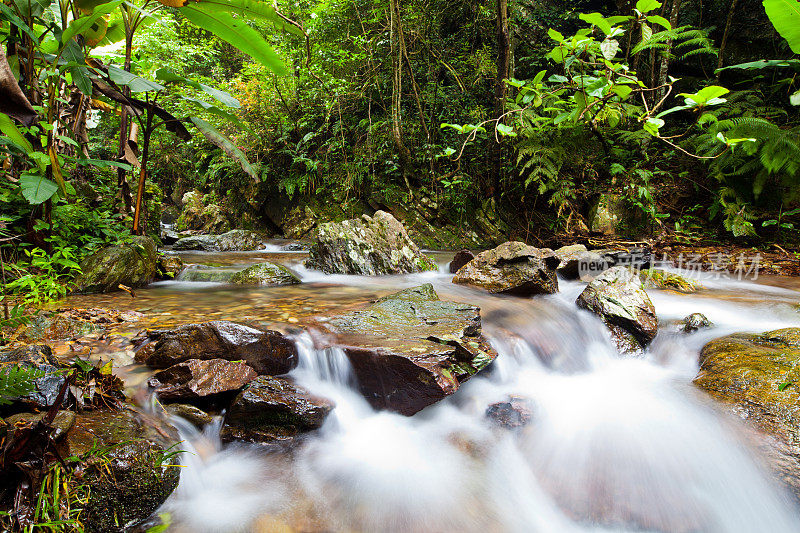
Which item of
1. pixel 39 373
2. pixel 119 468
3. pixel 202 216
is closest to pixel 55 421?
pixel 39 373

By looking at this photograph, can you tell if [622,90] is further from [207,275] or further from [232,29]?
[207,275]

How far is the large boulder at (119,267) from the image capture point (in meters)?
3.84

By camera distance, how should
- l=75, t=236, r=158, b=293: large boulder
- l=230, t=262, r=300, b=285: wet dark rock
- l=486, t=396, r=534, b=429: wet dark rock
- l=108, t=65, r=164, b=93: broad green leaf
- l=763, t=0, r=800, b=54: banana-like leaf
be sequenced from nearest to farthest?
l=763, t=0, r=800, b=54: banana-like leaf, l=486, t=396, r=534, b=429: wet dark rock, l=108, t=65, r=164, b=93: broad green leaf, l=75, t=236, r=158, b=293: large boulder, l=230, t=262, r=300, b=285: wet dark rock

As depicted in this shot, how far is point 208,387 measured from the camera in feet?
7.20

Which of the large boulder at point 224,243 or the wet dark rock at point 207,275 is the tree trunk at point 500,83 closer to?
the wet dark rock at point 207,275

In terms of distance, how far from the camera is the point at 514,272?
15.7 ft

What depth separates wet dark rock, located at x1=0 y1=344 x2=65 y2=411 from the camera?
1585mm

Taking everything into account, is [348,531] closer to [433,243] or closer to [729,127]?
[433,243]

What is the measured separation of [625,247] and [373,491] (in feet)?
23.1

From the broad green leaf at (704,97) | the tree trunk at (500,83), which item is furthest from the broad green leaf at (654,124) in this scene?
the tree trunk at (500,83)

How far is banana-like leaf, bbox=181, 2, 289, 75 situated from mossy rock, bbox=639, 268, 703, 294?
18.0 ft

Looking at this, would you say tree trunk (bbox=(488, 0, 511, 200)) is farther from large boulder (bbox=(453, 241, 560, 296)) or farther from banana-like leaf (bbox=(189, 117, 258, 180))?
banana-like leaf (bbox=(189, 117, 258, 180))

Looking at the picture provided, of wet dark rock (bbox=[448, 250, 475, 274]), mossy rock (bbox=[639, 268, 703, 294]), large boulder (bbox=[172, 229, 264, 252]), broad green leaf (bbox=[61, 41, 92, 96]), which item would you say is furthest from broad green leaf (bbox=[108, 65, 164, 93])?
mossy rock (bbox=[639, 268, 703, 294])

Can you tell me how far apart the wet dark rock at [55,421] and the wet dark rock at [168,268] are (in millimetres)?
3631
